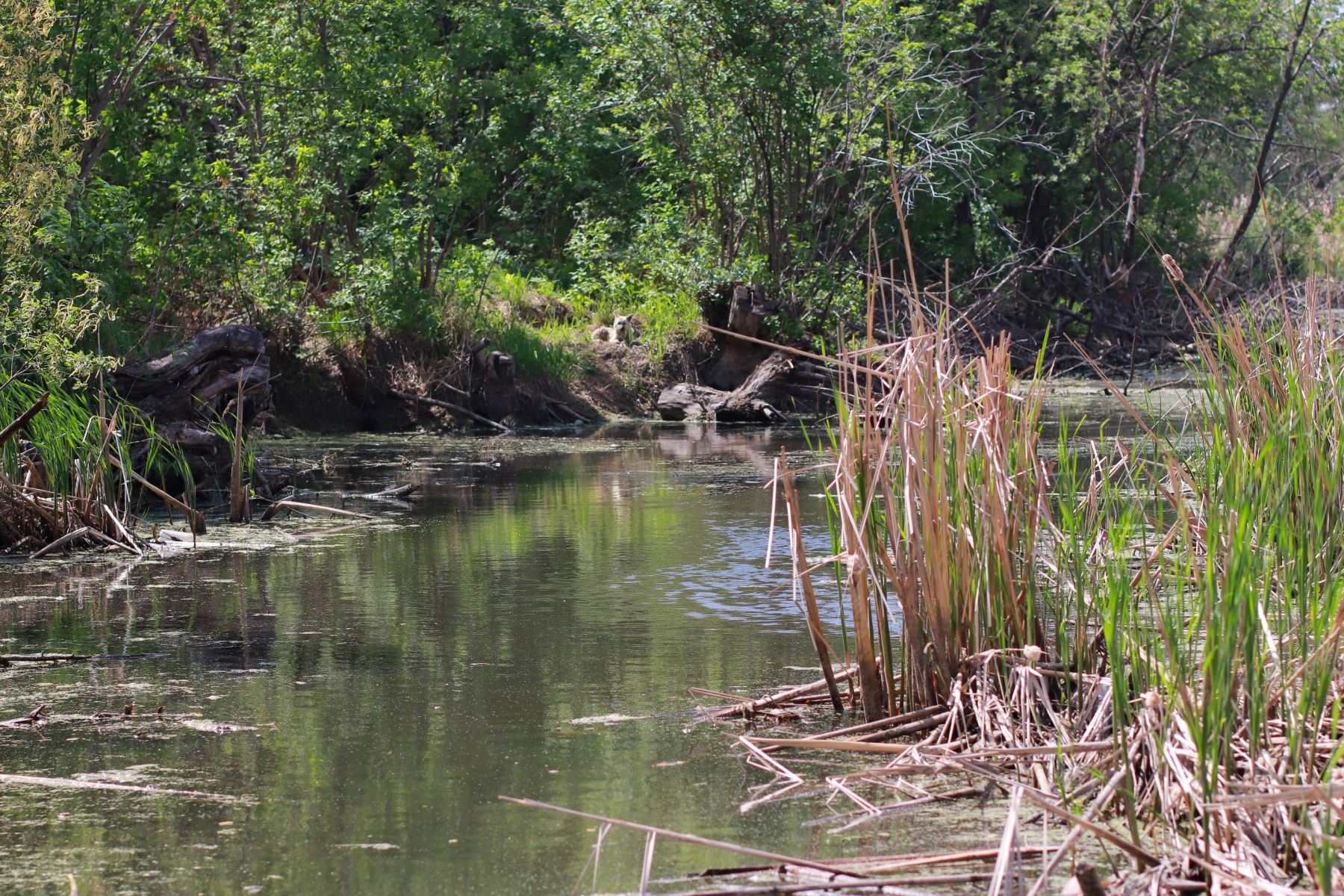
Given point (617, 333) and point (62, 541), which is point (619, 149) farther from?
point (62, 541)

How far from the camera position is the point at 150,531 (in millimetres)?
9109

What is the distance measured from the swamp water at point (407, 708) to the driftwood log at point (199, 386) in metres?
1.37

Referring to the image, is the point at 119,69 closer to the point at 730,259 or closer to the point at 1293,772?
the point at 730,259

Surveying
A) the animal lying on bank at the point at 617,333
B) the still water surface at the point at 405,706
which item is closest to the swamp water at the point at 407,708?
the still water surface at the point at 405,706

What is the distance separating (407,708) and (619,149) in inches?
764

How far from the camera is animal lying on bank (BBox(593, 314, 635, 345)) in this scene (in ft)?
67.0

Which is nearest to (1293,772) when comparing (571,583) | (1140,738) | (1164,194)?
(1140,738)

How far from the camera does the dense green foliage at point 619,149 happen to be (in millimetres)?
15125

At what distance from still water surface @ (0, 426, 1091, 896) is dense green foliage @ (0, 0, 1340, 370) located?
9.21 feet

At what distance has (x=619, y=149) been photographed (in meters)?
23.8

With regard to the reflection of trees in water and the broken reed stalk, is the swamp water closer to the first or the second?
the reflection of trees in water

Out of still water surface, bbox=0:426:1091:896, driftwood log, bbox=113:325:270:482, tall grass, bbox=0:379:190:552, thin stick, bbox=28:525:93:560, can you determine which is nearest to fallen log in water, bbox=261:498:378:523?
still water surface, bbox=0:426:1091:896

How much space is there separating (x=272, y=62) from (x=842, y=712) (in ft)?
47.8

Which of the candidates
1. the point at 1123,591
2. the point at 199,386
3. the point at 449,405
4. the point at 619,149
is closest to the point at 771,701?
the point at 1123,591
